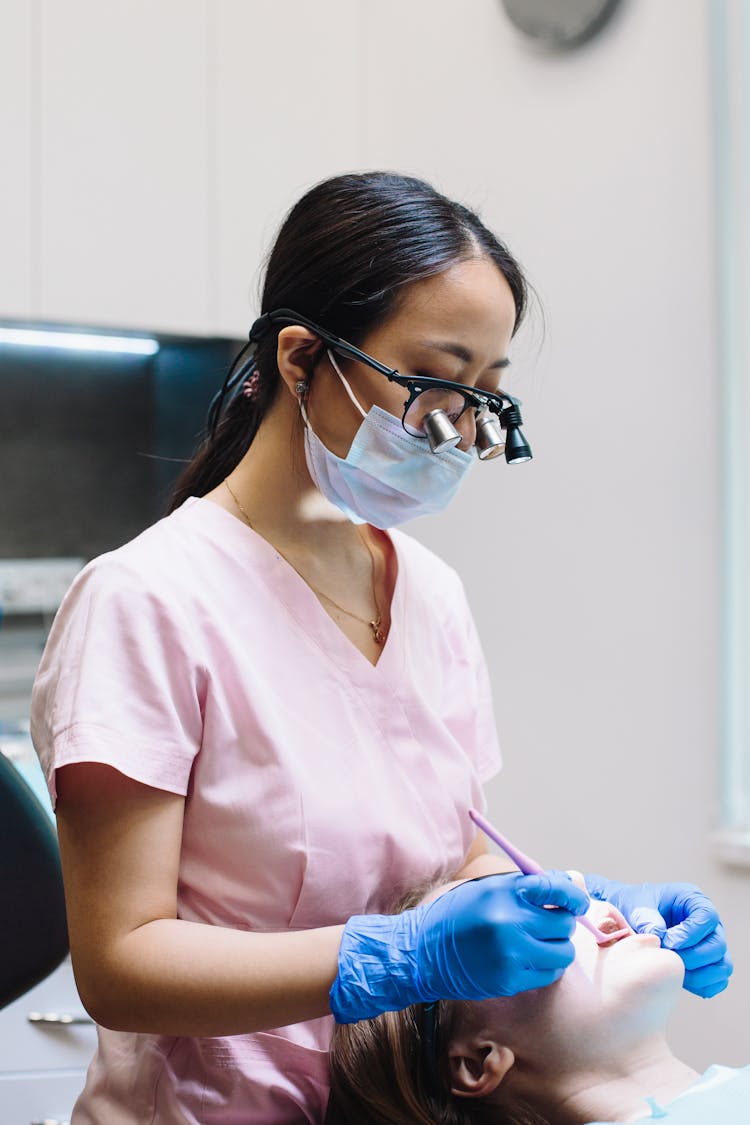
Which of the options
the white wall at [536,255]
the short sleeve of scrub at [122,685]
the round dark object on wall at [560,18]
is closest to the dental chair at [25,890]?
the short sleeve of scrub at [122,685]

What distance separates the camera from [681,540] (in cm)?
221

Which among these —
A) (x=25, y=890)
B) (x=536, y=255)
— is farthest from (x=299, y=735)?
(x=536, y=255)

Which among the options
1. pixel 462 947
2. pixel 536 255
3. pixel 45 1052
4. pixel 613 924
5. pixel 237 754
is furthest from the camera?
pixel 536 255

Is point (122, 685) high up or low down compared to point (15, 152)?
down

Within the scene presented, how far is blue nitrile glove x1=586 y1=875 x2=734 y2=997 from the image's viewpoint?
1131 millimetres

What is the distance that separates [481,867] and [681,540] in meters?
1.13

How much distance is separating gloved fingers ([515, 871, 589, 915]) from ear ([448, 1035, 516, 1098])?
9.0 inches

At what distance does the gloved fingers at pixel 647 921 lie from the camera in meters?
1.15

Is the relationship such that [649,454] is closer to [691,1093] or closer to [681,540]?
[681,540]

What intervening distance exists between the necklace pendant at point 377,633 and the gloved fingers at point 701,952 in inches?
16.5

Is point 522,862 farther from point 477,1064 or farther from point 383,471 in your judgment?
point 383,471

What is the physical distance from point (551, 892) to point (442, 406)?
0.47 metres

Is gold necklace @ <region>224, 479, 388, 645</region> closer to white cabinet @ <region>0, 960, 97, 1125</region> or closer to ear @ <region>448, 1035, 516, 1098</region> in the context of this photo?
ear @ <region>448, 1035, 516, 1098</region>

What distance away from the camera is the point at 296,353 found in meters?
1.12
